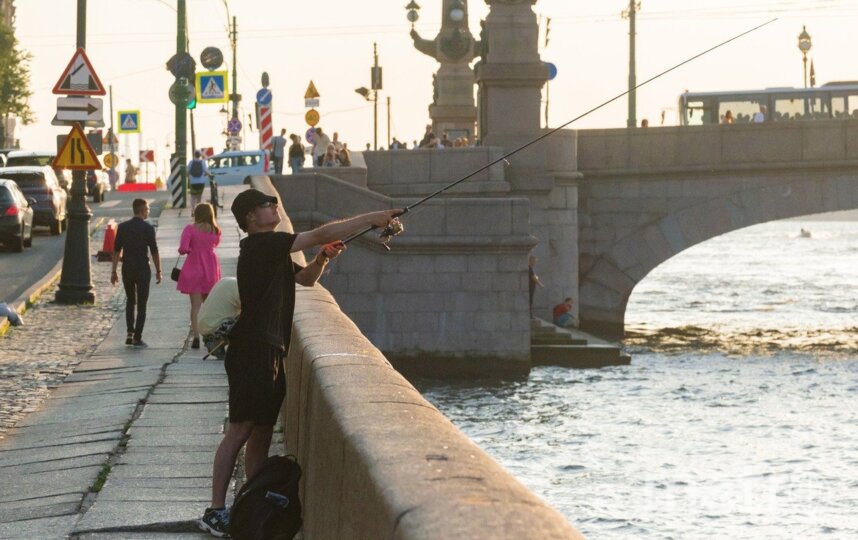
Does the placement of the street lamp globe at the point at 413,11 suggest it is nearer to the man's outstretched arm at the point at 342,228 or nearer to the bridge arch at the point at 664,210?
the bridge arch at the point at 664,210

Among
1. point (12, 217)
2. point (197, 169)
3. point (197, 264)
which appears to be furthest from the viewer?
point (197, 169)

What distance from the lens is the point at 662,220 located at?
1361 inches

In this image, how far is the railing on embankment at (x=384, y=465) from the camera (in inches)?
147

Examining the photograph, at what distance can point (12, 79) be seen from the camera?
63.6 m

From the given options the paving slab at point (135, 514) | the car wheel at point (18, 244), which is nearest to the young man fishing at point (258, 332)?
the paving slab at point (135, 514)

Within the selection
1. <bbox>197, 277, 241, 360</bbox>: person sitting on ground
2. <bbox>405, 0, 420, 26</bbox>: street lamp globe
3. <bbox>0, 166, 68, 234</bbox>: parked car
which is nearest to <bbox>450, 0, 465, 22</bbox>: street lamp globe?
<bbox>405, 0, 420, 26</bbox>: street lamp globe

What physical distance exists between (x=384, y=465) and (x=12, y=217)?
88.6 ft

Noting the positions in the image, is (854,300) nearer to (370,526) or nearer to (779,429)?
(779,429)

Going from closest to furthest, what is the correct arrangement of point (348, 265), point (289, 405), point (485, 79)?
1. point (289, 405)
2. point (348, 265)
3. point (485, 79)

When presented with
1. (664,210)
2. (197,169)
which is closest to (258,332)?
(664,210)

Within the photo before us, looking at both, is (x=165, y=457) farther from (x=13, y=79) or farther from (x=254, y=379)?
(x=13, y=79)

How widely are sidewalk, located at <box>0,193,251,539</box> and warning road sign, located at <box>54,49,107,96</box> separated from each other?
5.54 metres

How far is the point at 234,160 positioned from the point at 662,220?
20781mm

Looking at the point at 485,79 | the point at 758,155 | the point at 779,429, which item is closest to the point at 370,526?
the point at 779,429
